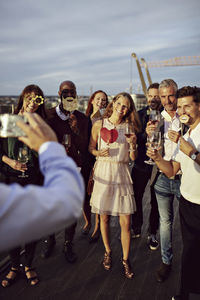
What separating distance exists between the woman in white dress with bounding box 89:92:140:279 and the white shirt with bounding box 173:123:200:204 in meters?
0.70

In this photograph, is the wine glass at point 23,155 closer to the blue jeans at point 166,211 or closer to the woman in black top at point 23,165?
the woman in black top at point 23,165

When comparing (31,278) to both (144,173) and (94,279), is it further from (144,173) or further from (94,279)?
(144,173)

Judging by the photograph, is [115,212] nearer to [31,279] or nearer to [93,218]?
[31,279]

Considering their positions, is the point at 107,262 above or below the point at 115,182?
below

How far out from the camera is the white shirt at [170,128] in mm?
2662

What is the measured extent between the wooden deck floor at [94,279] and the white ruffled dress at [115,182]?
70cm

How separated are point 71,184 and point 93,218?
3.68 meters

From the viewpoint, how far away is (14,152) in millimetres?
2479

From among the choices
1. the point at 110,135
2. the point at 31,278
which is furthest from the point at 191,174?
the point at 31,278

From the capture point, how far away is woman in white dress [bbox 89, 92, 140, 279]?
2.71 m

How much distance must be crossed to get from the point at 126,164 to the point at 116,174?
184 millimetres

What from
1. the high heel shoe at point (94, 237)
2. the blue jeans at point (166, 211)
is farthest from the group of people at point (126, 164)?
the high heel shoe at point (94, 237)

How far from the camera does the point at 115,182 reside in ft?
8.98

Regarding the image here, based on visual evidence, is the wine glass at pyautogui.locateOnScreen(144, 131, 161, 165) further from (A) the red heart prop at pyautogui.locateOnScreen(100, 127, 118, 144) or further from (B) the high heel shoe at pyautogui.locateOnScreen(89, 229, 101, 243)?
(B) the high heel shoe at pyautogui.locateOnScreen(89, 229, 101, 243)
